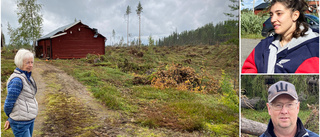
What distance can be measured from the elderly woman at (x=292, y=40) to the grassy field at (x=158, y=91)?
10.8 ft

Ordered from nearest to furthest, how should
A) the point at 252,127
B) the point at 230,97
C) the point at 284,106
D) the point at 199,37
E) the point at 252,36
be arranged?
1. the point at 284,106
2. the point at 252,36
3. the point at 252,127
4. the point at 230,97
5. the point at 199,37

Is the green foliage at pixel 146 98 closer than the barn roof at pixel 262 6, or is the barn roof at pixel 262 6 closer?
the barn roof at pixel 262 6

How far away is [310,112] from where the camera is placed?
54.7 inches

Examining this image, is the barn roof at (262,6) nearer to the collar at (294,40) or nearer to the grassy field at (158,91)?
the collar at (294,40)

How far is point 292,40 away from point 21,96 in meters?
2.36

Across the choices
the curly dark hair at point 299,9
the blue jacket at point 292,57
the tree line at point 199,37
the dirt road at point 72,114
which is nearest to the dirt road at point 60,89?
the dirt road at point 72,114

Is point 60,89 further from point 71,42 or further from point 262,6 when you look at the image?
point 262,6

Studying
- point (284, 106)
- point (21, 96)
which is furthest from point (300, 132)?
point (21, 96)

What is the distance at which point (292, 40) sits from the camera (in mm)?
1029

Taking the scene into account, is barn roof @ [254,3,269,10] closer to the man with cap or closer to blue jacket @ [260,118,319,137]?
the man with cap

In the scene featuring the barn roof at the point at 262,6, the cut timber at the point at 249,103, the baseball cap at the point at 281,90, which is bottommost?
the cut timber at the point at 249,103

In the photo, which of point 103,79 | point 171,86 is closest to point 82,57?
point 103,79

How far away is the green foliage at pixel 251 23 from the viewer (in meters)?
1.25

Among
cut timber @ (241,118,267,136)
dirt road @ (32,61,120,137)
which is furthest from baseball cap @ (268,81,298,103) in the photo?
dirt road @ (32,61,120,137)
